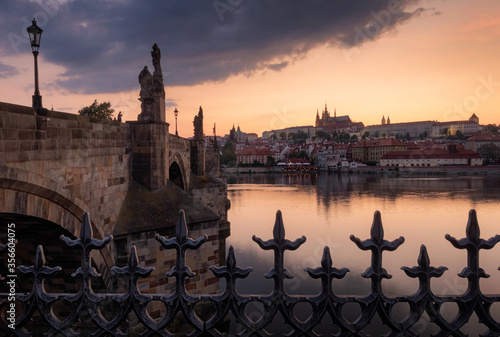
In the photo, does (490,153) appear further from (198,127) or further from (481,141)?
(198,127)

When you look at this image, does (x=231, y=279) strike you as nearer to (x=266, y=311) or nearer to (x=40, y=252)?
(x=266, y=311)

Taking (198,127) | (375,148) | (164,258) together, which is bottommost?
(164,258)

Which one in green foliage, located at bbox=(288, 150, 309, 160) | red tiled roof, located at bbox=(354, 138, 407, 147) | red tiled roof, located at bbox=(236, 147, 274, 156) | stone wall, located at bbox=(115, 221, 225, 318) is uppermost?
red tiled roof, located at bbox=(354, 138, 407, 147)

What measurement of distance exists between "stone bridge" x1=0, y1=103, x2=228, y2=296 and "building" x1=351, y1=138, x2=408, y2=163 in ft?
375

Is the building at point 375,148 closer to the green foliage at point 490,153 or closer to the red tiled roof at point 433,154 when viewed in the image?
the red tiled roof at point 433,154

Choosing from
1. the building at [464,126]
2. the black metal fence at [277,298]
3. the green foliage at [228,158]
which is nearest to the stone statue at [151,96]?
the black metal fence at [277,298]

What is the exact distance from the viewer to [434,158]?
9850 cm

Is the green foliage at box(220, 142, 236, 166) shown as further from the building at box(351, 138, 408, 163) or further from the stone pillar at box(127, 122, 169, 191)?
the stone pillar at box(127, 122, 169, 191)

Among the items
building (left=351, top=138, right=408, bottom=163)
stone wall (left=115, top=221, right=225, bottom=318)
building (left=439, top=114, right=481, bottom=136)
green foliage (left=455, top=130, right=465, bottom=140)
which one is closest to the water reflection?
stone wall (left=115, top=221, right=225, bottom=318)

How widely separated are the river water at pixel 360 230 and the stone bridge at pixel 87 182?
8.84 meters

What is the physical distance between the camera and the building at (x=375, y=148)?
118 meters

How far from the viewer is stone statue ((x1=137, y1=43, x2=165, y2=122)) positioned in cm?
1013

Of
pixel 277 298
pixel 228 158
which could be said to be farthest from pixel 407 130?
pixel 277 298

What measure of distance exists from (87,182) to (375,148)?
12198cm
